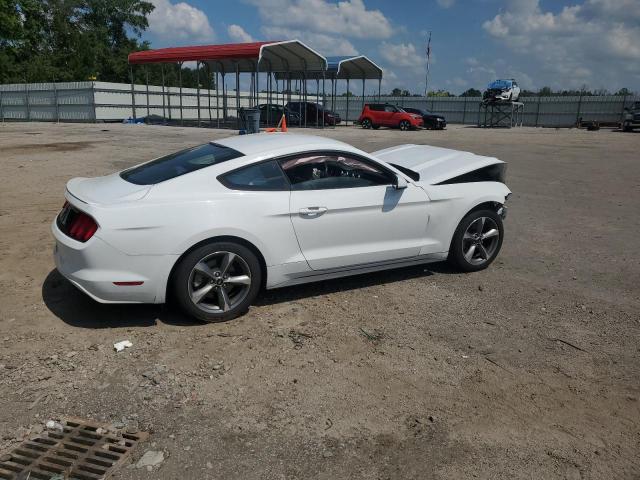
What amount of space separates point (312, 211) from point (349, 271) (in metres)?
0.73

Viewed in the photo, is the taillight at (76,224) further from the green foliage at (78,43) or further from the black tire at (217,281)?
the green foliage at (78,43)

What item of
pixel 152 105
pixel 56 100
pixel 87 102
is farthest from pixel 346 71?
pixel 56 100

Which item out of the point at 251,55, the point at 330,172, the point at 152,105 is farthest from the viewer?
the point at 152,105

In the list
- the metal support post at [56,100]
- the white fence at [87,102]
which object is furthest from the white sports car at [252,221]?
the metal support post at [56,100]

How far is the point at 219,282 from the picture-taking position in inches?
164

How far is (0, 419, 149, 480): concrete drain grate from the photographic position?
8.52 feet

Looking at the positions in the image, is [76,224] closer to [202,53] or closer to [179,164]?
[179,164]

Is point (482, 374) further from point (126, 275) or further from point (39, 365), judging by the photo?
point (39, 365)

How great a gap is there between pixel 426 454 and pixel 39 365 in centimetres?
261

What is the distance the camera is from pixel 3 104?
40.1 meters

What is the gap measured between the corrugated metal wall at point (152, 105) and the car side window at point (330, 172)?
32539mm

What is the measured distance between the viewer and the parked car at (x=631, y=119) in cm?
3409

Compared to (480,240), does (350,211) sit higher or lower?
higher

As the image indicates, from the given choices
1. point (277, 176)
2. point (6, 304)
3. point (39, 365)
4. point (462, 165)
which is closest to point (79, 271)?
point (39, 365)
